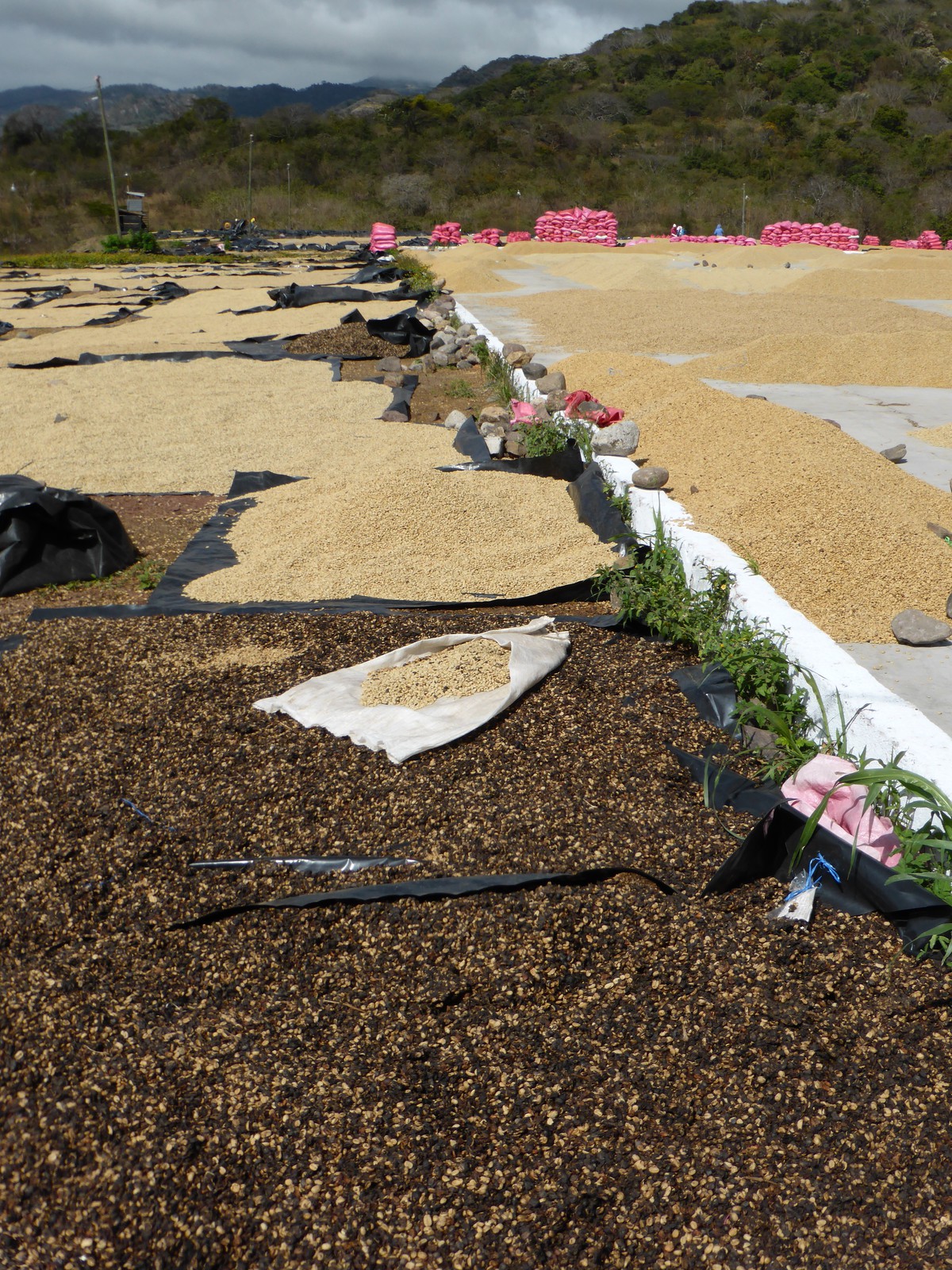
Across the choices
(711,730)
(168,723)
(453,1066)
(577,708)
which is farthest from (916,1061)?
(168,723)

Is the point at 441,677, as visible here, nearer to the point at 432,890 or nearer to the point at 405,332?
the point at 432,890

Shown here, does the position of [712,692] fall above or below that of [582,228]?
below

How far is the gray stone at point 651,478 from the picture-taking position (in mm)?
4574

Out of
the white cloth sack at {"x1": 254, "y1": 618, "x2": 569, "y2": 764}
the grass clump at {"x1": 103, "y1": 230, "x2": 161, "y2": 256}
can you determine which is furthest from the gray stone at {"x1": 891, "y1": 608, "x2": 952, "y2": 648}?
the grass clump at {"x1": 103, "y1": 230, "x2": 161, "y2": 256}

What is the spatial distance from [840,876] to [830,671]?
78 centimetres

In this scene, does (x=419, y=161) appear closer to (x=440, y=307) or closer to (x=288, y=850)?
(x=440, y=307)

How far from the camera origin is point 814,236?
2503 cm

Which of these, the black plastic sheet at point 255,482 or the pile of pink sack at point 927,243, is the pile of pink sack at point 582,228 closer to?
the pile of pink sack at point 927,243

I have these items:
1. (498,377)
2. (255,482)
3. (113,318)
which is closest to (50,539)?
(255,482)

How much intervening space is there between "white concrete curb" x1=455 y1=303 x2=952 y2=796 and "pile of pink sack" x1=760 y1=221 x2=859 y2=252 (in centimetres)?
2287

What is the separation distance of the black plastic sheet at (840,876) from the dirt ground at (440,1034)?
4 centimetres

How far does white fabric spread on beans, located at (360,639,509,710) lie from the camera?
3182 mm

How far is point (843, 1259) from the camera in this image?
1.57 metres

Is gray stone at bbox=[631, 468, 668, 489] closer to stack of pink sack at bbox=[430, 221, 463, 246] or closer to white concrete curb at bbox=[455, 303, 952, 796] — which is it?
white concrete curb at bbox=[455, 303, 952, 796]
